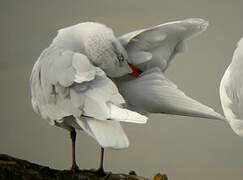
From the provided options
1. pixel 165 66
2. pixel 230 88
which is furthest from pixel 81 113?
pixel 230 88

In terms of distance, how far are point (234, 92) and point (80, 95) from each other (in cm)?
128

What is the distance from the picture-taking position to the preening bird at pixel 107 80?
3250 mm

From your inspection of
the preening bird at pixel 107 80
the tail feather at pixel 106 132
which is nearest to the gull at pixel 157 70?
the preening bird at pixel 107 80

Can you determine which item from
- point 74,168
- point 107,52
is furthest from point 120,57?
point 74,168

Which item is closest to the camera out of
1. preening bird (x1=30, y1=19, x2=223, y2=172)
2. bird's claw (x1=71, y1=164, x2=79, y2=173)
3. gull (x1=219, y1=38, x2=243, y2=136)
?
preening bird (x1=30, y1=19, x2=223, y2=172)

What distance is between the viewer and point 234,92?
13.6 ft

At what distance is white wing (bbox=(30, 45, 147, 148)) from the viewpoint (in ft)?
10.4

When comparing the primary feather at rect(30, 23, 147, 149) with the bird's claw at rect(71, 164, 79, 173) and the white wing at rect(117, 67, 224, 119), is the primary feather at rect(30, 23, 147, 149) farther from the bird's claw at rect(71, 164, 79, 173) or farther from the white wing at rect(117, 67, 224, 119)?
the bird's claw at rect(71, 164, 79, 173)

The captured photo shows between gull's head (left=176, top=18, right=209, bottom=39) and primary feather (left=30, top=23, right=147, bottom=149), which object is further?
gull's head (left=176, top=18, right=209, bottom=39)

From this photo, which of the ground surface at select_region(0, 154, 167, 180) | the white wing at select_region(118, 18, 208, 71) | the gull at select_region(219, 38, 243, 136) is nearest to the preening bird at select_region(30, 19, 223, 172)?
the white wing at select_region(118, 18, 208, 71)

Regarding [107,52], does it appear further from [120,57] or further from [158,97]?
[158,97]

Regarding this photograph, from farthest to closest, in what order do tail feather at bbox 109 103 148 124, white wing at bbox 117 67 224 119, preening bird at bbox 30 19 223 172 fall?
white wing at bbox 117 67 224 119, preening bird at bbox 30 19 223 172, tail feather at bbox 109 103 148 124

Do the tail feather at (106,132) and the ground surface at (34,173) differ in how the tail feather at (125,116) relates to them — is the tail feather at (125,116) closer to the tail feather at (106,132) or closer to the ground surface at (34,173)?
the tail feather at (106,132)

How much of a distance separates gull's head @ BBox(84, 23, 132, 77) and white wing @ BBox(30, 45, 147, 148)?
0.43 feet
